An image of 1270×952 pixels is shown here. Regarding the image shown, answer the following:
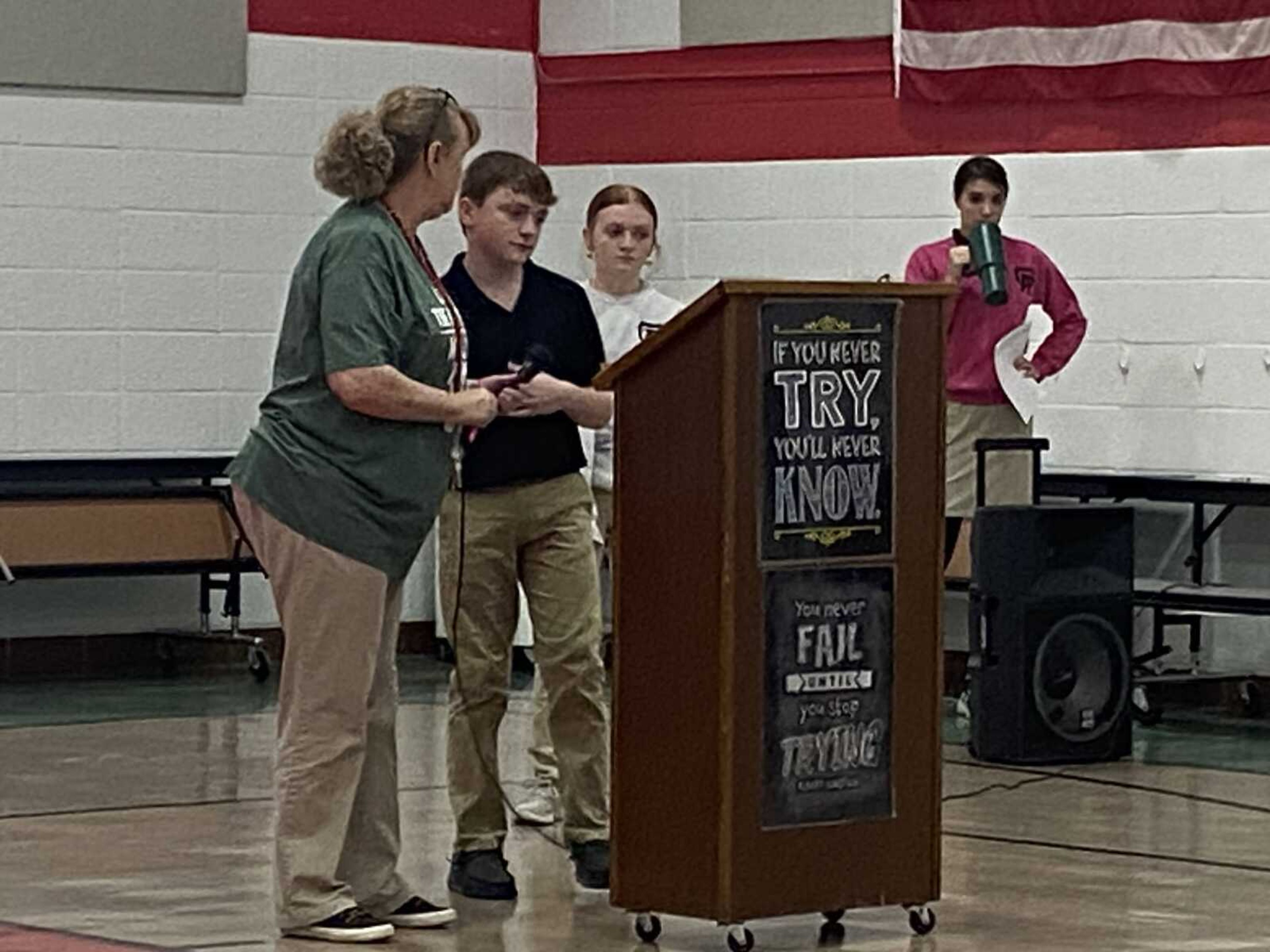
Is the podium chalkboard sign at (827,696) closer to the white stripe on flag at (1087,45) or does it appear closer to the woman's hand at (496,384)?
the woman's hand at (496,384)

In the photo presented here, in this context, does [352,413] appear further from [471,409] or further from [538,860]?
[538,860]

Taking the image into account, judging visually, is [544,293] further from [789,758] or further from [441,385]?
[789,758]

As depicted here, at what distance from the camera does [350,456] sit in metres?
6.43

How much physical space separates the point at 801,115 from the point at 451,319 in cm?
615

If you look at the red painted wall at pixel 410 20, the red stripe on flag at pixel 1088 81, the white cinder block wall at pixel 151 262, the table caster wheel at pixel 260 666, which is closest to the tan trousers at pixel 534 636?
the red stripe on flag at pixel 1088 81

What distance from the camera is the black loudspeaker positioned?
989 cm

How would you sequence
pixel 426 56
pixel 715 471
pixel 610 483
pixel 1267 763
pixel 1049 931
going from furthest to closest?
1. pixel 426 56
2. pixel 1267 763
3. pixel 610 483
4. pixel 1049 931
5. pixel 715 471

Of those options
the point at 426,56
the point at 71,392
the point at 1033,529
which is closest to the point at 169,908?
the point at 1033,529

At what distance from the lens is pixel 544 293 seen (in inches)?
293

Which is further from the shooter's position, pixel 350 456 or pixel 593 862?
pixel 593 862

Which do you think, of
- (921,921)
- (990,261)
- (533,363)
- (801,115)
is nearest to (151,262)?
(801,115)

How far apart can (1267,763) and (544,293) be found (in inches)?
142

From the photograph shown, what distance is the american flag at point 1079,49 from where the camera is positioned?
11.1m

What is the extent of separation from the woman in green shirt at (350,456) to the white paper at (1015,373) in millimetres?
4527
